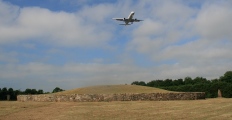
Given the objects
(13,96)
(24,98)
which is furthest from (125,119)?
(13,96)

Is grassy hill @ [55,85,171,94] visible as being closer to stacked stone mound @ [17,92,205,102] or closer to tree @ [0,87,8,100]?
stacked stone mound @ [17,92,205,102]

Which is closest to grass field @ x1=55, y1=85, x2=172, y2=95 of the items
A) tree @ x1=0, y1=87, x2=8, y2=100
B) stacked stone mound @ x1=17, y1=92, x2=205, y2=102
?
stacked stone mound @ x1=17, y1=92, x2=205, y2=102

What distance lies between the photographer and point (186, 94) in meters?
33.6

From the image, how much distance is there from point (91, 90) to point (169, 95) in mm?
9283

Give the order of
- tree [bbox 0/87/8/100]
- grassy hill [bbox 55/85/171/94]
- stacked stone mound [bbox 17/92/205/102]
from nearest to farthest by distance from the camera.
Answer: stacked stone mound [bbox 17/92/205/102] < grassy hill [bbox 55/85/171/94] < tree [bbox 0/87/8/100]

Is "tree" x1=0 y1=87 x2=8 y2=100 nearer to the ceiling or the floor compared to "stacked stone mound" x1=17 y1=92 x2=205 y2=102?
nearer to the ceiling

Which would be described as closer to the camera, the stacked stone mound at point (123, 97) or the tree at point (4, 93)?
the stacked stone mound at point (123, 97)

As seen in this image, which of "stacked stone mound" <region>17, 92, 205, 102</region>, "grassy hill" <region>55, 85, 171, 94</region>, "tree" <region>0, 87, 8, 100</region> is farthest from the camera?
"tree" <region>0, 87, 8, 100</region>

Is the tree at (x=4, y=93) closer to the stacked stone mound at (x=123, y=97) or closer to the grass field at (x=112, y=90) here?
the grass field at (x=112, y=90)

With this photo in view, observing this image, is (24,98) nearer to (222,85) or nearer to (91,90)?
(91,90)

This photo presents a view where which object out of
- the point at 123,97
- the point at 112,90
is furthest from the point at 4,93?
the point at 123,97

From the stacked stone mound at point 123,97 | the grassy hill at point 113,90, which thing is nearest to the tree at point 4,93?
the grassy hill at point 113,90

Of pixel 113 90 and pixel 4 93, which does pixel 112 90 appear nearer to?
pixel 113 90

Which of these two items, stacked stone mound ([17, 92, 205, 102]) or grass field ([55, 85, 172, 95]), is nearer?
stacked stone mound ([17, 92, 205, 102])
